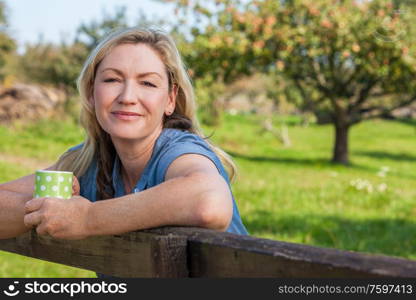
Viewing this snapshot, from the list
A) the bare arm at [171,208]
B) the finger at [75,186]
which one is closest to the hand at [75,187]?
the finger at [75,186]

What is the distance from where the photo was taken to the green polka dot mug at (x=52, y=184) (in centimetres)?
209

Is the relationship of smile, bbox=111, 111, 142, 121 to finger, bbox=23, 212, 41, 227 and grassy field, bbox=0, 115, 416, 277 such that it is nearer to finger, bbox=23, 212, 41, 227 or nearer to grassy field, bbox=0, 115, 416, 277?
finger, bbox=23, 212, 41, 227

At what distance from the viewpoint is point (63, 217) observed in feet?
6.29

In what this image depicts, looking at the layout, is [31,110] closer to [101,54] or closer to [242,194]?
[242,194]

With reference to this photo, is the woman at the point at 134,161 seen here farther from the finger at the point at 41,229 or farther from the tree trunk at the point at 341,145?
the tree trunk at the point at 341,145

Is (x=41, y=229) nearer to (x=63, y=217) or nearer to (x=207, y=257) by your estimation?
(x=63, y=217)

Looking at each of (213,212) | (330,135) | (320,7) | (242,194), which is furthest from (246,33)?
(213,212)

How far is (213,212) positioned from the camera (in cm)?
181

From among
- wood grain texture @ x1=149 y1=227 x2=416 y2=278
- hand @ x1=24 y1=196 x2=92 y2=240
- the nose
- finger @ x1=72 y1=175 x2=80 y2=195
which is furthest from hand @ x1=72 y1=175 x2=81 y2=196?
wood grain texture @ x1=149 y1=227 x2=416 y2=278

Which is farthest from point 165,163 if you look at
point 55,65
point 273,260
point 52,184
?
point 55,65

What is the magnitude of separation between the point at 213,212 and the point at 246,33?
52.4 ft

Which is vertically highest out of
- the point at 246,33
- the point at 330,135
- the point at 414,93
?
the point at 246,33

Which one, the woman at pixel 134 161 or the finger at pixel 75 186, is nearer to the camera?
the woman at pixel 134 161

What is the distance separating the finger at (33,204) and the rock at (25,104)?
20037mm
